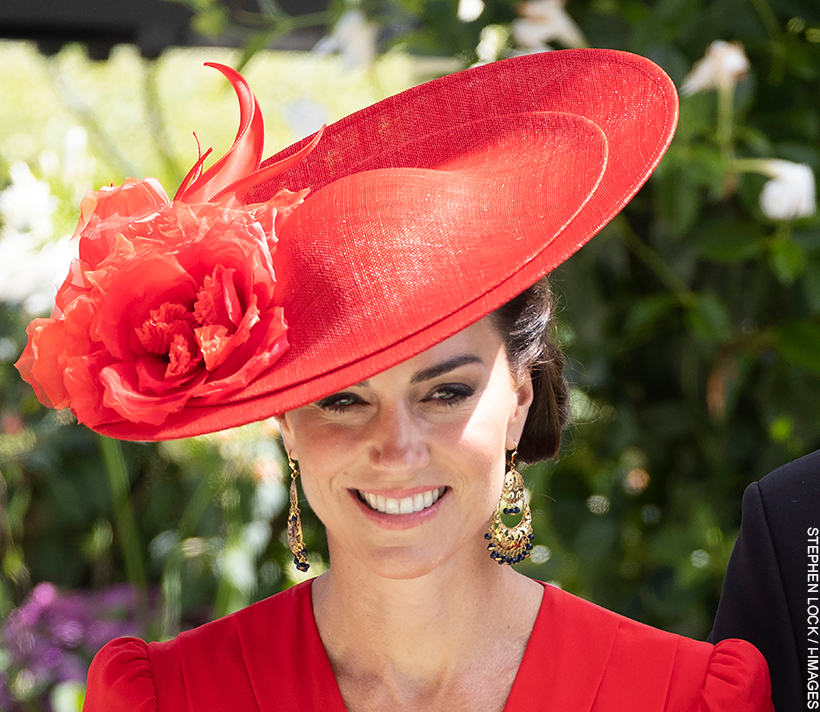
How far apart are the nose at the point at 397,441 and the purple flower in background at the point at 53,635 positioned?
1597 mm

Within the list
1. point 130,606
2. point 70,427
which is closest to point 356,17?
point 70,427

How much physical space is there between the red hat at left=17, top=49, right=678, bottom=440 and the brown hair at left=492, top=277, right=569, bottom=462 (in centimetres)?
15

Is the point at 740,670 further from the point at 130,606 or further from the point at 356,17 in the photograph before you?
the point at 130,606

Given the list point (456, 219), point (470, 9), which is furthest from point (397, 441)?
point (470, 9)

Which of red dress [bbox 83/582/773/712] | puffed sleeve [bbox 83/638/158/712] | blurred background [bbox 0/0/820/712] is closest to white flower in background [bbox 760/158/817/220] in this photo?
blurred background [bbox 0/0/820/712]

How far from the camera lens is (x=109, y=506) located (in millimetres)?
2635

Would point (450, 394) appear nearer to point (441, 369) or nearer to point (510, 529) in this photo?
point (441, 369)

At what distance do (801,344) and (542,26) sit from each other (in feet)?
2.41

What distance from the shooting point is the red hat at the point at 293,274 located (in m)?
0.88

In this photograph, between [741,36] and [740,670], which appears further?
[741,36]

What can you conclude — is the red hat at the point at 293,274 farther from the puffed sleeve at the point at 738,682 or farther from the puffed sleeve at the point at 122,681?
the puffed sleeve at the point at 738,682

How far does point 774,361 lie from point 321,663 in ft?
→ 3.74

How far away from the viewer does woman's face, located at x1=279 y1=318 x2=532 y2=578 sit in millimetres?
1027

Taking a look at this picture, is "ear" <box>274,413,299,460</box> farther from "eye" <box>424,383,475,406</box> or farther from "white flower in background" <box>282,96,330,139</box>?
"white flower in background" <box>282,96,330,139</box>
